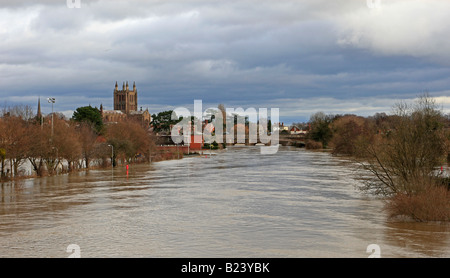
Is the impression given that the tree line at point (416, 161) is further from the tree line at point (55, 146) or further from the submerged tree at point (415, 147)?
the tree line at point (55, 146)

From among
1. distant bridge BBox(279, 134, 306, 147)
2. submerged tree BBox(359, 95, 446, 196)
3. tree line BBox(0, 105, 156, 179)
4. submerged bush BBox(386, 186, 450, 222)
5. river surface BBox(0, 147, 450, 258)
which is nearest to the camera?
river surface BBox(0, 147, 450, 258)

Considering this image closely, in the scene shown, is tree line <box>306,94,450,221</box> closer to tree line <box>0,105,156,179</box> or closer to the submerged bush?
the submerged bush

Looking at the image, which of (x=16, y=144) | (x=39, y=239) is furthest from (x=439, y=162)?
(x=16, y=144)

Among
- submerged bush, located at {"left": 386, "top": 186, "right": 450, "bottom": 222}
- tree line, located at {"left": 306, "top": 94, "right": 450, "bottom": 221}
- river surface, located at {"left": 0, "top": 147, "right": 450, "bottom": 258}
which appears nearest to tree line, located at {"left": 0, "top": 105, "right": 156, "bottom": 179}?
river surface, located at {"left": 0, "top": 147, "right": 450, "bottom": 258}

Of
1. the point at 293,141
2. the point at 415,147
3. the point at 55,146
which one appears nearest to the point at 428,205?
the point at 415,147

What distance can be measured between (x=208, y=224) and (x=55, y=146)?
3801 centimetres

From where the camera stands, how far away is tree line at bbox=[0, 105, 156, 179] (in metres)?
49.7

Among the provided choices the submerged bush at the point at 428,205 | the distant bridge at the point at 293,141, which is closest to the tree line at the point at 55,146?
the submerged bush at the point at 428,205

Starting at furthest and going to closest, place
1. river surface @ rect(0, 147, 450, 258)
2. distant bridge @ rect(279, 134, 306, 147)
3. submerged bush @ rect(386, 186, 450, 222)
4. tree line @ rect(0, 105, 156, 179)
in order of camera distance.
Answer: distant bridge @ rect(279, 134, 306, 147) → tree line @ rect(0, 105, 156, 179) → submerged bush @ rect(386, 186, 450, 222) → river surface @ rect(0, 147, 450, 258)

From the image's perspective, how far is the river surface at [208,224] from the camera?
1989 centimetres

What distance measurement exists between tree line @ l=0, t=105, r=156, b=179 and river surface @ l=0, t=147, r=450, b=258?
8.31m
